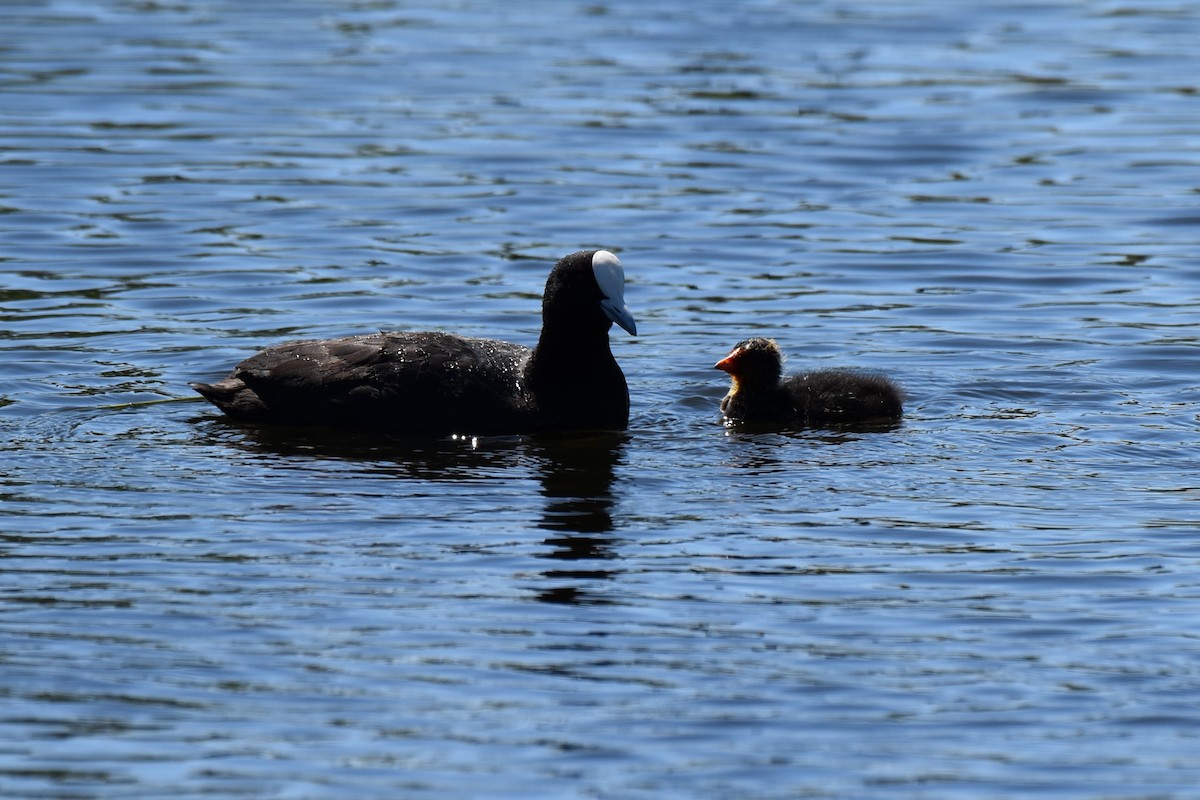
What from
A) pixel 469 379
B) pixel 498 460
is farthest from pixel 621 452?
pixel 469 379

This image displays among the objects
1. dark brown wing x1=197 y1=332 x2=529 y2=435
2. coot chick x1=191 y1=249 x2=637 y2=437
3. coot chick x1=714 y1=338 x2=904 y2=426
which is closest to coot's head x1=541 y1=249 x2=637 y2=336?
coot chick x1=191 y1=249 x2=637 y2=437

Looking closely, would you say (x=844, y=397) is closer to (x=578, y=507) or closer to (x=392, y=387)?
(x=578, y=507)

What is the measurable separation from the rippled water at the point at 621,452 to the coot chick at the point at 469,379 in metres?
0.19

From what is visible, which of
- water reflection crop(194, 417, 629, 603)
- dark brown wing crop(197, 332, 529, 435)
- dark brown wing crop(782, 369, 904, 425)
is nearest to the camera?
water reflection crop(194, 417, 629, 603)

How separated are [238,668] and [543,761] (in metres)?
1.35

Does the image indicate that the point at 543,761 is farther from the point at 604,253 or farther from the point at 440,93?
the point at 440,93

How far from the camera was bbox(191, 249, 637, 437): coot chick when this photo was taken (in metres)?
10.8

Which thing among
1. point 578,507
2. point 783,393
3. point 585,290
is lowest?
point 578,507

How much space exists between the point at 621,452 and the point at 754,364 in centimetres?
117

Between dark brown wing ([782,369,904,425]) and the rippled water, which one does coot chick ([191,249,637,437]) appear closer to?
the rippled water

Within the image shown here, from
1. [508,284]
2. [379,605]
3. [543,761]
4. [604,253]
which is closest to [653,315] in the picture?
[508,284]

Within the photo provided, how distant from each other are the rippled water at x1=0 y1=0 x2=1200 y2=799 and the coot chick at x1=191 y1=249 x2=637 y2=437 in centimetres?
19

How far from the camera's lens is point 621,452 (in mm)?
10617

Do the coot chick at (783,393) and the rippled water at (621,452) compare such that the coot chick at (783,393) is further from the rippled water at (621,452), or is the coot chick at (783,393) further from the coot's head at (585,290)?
the coot's head at (585,290)
